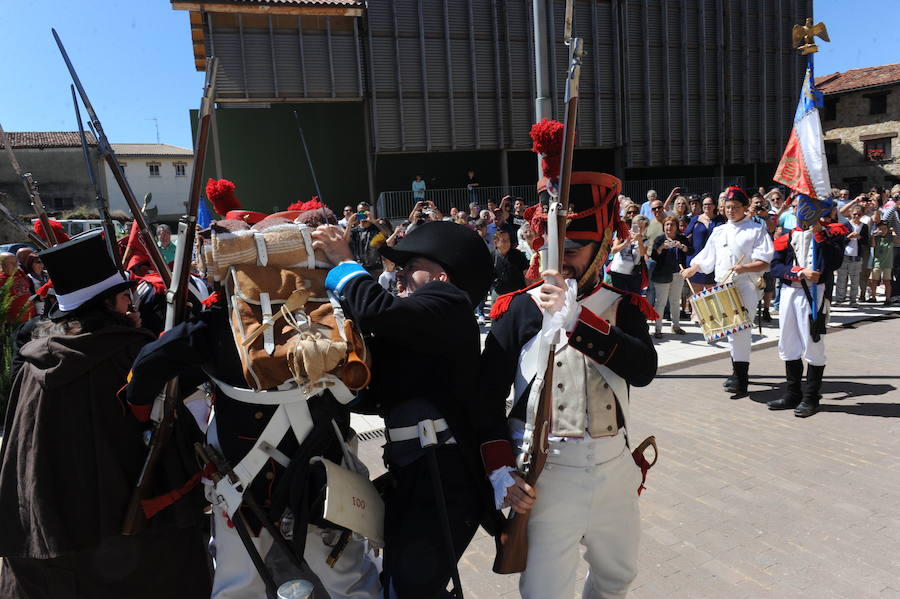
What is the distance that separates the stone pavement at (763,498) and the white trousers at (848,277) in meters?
5.83

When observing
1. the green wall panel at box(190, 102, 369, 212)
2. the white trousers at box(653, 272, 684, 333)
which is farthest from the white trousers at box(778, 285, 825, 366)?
the green wall panel at box(190, 102, 369, 212)

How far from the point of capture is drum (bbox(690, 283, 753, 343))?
21.0 ft

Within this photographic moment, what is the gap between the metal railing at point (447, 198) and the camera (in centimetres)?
2238

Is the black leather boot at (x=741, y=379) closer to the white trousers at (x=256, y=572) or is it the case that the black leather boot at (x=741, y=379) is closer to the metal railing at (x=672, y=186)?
the white trousers at (x=256, y=572)

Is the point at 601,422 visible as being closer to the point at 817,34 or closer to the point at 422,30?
the point at 817,34

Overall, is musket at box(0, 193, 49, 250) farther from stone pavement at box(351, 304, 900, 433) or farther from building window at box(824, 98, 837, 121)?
building window at box(824, 98, 837, 121)

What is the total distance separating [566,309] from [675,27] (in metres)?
26.8

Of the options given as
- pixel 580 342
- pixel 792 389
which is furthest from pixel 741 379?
pixel 580 342

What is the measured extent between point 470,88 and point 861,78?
24043 mm

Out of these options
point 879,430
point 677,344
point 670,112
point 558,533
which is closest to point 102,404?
point 558,533

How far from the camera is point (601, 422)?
2424 mm

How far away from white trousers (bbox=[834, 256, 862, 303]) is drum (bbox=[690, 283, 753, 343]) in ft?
23.6

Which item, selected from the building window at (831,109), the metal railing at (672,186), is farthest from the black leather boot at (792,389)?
the building window at (831,109)

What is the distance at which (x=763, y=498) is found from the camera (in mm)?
4305
